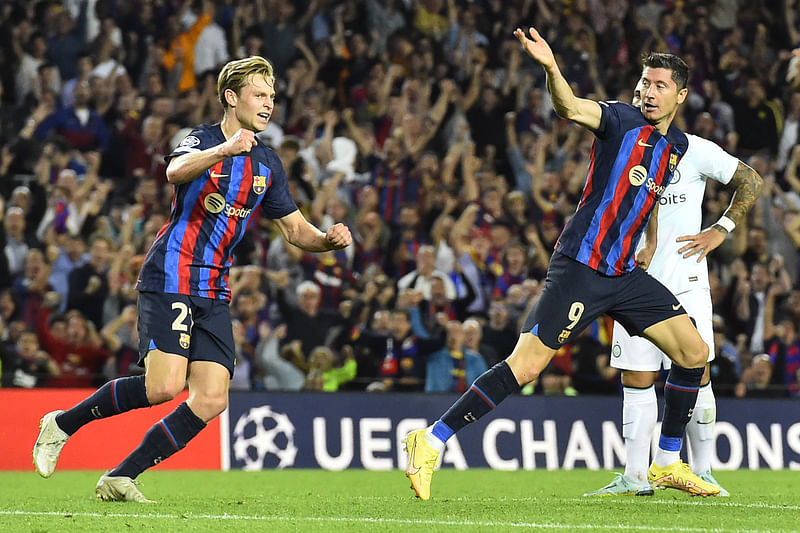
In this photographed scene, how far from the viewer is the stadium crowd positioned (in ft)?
43.0

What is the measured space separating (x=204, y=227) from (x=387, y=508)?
178 centimetres

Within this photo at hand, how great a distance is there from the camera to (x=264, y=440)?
1188 cm

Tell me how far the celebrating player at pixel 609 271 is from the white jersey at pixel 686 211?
910 millimetres

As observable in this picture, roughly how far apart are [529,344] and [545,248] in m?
8.20

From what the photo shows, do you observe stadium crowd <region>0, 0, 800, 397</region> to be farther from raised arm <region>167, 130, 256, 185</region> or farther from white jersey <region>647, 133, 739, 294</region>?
raised arm <region>167, 130, 256, 185</region>

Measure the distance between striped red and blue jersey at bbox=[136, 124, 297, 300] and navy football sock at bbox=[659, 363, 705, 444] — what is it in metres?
Answer: 2.70

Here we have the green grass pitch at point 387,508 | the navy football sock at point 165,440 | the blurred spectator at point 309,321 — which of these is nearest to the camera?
the green grass pitch at point 387,508

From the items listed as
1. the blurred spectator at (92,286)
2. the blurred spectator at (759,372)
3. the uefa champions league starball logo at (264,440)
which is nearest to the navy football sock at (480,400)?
the uefa champions league starball logo at (264,440)

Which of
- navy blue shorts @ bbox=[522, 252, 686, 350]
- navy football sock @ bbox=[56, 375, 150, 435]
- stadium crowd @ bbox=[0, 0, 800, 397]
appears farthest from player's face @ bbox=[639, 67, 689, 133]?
stadium crowd @ bbox=[0, 0, 800, 397]

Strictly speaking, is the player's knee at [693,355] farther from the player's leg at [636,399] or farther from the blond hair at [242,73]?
the blond hair at [242,73]

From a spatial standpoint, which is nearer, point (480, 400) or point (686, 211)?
point (480, 400)

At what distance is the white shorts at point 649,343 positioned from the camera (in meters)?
7.88

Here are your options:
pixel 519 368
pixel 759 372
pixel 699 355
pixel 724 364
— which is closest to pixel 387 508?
pixel 519 368

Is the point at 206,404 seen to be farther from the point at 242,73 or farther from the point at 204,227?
the point at 242,73
